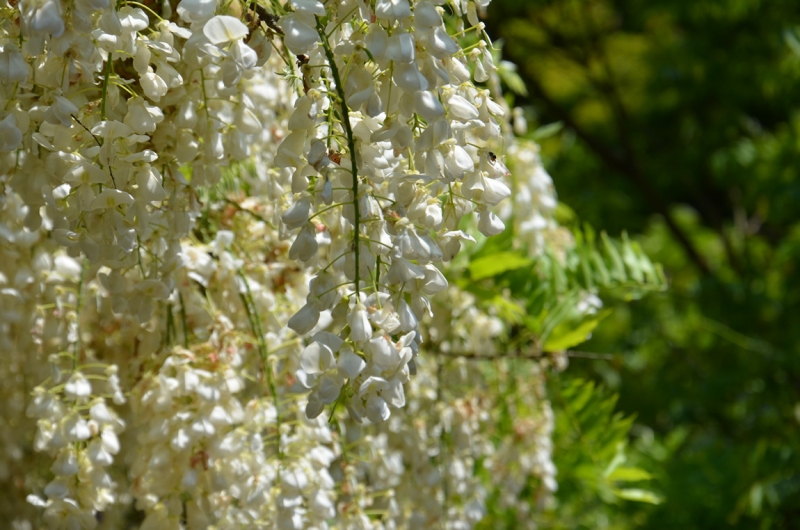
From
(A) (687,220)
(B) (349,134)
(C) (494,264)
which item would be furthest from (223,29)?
(A) (687,220)

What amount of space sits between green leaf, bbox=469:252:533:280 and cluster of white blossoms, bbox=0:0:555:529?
0.09 m

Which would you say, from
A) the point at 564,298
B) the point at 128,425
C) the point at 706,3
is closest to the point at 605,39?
the point at 706,3

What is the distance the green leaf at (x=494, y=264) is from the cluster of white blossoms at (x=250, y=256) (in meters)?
0.09

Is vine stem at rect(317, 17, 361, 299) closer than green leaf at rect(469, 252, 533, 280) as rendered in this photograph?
Yes

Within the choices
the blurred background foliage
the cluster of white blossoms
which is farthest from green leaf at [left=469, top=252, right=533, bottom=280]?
the blurred background foliage

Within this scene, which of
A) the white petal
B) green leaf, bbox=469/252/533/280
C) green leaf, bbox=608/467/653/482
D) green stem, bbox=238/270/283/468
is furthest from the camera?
green leaf, bbox=608/467/653/482

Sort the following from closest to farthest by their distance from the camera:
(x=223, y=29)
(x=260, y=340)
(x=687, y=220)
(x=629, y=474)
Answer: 1. (x=223, y=29)
2. (x=260, y=340)
3. (x=629, y=474)
4. (x=687, y=220)

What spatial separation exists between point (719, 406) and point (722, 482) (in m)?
0.59

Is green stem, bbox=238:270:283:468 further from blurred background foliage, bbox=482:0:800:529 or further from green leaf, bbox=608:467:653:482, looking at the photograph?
blurred background foliage, bbox=482:0:800:529

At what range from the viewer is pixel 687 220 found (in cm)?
418

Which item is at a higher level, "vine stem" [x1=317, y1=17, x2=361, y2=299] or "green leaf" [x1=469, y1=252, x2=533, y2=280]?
"vine stem" [x1=317, y1=17, x2=361, y2=299]

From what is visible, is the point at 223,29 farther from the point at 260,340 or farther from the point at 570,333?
the point at 570,333

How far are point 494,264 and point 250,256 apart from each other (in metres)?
0.39

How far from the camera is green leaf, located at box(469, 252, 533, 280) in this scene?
4.56 ft
